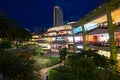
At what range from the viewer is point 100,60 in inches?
923

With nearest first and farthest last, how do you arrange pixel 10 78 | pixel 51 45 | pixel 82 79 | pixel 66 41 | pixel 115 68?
pixel 10 78
pixel 82 79
pixel 115 68
pixel 66 41
pixel 51 45

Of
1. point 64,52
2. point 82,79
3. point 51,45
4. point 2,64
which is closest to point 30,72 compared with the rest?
point 2,64

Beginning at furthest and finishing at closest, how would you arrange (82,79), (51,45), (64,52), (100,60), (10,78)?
1. (51,45)
2. (64,52)
3. (100,60)
4. (82,79)
5. (10,78)

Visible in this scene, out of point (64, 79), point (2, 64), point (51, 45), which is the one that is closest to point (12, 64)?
point (2, 64)

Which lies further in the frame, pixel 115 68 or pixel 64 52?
pixel 64 52

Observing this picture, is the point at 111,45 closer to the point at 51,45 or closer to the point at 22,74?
the point at 22,74

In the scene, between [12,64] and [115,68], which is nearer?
[12,64]

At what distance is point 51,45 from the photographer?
107750 millimetres

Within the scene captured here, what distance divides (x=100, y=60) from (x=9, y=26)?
996 cm

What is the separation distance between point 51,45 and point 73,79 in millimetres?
87482

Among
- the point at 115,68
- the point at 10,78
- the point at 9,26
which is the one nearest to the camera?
the point at 10,78

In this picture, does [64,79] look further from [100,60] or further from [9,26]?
[9,26]

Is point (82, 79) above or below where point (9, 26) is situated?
below

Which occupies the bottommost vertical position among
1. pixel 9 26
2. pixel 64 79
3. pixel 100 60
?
pixel 64 79
